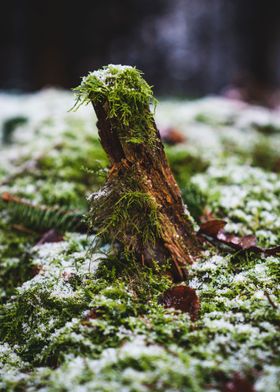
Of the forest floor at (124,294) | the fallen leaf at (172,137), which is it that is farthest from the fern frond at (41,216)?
the fallen leaf at (172,137)

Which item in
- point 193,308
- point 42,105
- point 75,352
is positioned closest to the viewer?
point 75,352

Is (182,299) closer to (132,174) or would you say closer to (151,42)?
(132,174)

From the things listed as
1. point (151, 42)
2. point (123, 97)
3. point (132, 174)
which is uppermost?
point (151, 42)

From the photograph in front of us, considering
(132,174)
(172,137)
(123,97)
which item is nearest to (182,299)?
(132,174)

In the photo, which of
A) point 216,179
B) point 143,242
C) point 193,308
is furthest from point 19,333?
point 216,179

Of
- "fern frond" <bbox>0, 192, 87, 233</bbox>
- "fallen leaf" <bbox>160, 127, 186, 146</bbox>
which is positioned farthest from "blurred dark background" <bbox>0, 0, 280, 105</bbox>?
"fern frond" <bbox>0, 192, 87, 233</bbox>

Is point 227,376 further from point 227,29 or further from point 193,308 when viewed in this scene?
point 227,29
